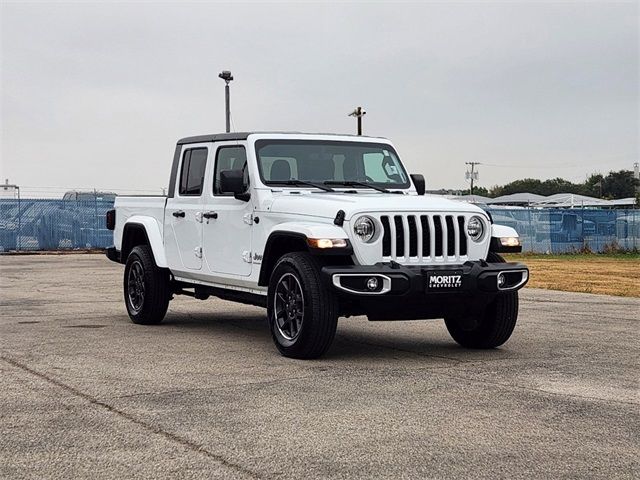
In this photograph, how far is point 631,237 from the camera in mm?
42562

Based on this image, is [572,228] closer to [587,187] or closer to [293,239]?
[293,239]

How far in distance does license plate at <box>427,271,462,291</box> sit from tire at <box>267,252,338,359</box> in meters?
0.81

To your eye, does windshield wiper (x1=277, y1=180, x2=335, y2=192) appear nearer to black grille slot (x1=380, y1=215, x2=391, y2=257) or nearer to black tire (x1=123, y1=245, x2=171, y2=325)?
black grille slot (x1=380, y1=215, x2=391, y2=257)

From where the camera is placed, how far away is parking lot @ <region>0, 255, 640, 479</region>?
5.26m

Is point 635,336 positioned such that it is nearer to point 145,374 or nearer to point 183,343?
point 183,343

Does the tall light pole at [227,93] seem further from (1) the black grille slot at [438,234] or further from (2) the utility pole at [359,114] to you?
(1) the black grille slot at [438,234]

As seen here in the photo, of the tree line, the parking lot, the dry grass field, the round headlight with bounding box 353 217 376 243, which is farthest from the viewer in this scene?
the tree line

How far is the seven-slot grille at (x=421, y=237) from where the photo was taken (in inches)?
353

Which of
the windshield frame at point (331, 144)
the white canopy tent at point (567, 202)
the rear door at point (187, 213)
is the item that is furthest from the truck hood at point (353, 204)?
the white canopy tent at point (567, 202)

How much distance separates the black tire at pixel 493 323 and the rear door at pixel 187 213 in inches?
114

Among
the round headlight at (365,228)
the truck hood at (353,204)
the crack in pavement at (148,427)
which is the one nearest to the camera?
the crack in pavement at (148,427)

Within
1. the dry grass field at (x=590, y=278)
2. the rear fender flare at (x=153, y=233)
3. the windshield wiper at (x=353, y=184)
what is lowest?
the dry grass field at (x=590, y=278)

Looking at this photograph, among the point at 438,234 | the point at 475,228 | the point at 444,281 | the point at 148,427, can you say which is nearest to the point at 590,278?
the point at 475,228

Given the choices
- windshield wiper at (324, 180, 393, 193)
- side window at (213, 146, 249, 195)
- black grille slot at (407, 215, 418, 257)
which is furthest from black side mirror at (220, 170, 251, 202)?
black grille slot at (407, 215, 418, 257)
